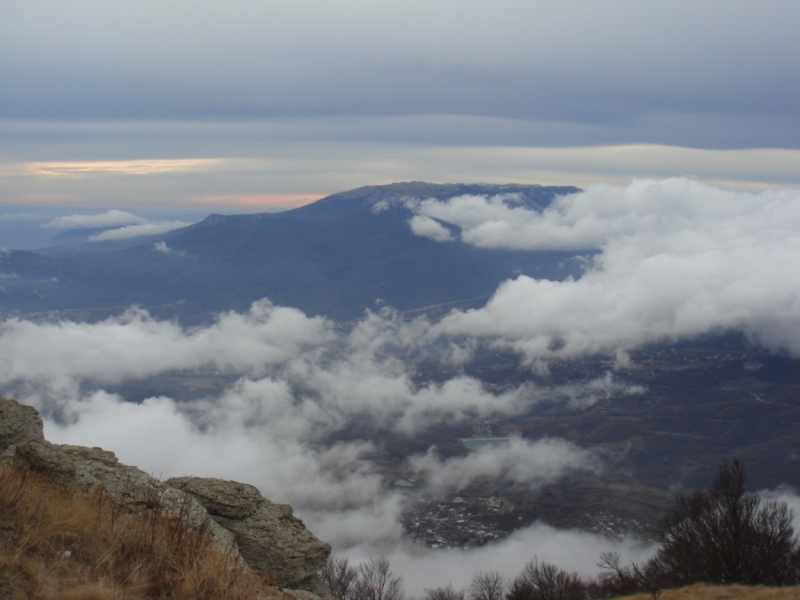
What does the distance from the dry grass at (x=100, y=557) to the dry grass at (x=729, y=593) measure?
1993 centimetres

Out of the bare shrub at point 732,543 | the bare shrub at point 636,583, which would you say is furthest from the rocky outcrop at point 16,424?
the bare shrub at point 732,543

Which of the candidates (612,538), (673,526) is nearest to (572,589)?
(673,526)

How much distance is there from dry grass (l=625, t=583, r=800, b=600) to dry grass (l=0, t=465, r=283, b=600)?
19.9m

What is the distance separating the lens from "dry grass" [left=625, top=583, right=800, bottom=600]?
2058 centimetres

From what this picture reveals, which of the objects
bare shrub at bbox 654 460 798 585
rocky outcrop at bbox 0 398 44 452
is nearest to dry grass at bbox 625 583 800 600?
bare shrub at bbox 654 460 798 585

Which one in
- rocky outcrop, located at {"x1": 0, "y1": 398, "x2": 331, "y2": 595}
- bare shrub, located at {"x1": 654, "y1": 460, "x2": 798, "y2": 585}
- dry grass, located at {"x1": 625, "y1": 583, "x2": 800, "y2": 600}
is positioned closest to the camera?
rocky outcrop, located at {"x1": 0, "y1": 398, "x2": 331, "y2": 595}

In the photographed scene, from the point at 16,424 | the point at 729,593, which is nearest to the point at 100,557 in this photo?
the point at 16,424

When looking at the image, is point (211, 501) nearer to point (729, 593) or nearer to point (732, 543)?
point (729, 593)

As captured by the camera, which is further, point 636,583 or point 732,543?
point 636,583

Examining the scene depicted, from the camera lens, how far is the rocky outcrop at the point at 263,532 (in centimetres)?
1054

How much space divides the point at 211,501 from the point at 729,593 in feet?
68.6

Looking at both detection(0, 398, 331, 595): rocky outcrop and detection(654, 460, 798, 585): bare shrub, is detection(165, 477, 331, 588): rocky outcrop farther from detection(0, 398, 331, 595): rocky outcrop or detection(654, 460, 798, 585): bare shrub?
detection(654, 460, 798, 585): bare shrub

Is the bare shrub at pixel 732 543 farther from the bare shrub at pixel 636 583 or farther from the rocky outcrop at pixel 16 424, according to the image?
the rocky outcrop at pixel 16 424

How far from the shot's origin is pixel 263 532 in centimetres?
1098
